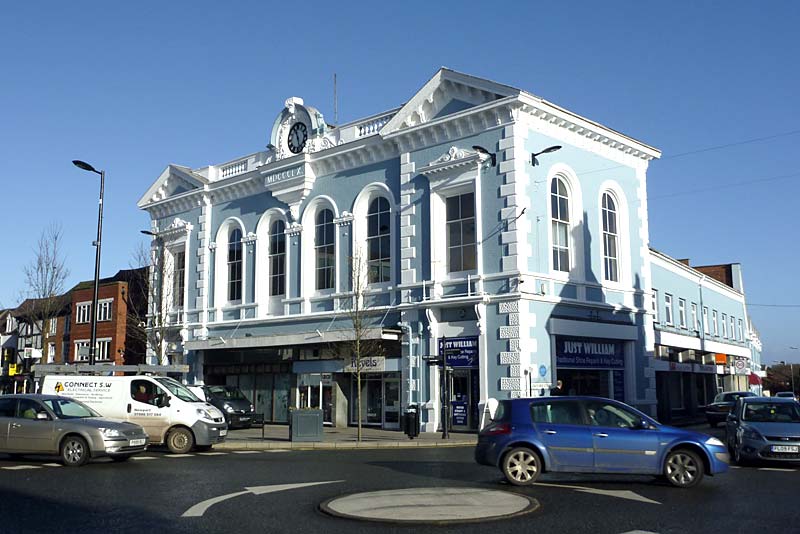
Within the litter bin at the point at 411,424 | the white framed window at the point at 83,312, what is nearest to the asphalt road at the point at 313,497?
the litter bin at the point at 411,424

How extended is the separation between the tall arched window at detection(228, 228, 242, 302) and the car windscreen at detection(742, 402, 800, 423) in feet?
81.2

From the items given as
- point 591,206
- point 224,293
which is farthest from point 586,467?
point 224,293

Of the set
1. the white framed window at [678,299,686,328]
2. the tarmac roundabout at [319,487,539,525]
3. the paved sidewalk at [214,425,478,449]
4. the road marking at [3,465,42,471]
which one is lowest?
the paved sidewalk at [214,425,478,449]

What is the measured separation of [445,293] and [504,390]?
422cm

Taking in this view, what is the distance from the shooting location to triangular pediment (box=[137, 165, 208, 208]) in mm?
38719

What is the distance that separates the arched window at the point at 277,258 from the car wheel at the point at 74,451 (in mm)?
18519

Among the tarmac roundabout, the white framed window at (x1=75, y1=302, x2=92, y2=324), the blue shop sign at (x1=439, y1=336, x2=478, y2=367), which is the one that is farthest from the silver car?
the white framed window at (x1=75, y1=302, x2=92, y2=324)

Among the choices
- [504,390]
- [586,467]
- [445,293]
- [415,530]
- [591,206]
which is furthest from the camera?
[591,206]

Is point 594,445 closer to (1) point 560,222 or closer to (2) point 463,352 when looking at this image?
(2) point 463,352

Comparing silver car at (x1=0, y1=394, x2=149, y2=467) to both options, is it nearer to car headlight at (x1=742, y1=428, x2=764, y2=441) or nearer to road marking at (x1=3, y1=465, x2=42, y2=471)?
road marking at (x1=3, y1=465, x2=42, y2=471)

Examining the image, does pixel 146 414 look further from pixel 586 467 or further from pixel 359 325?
pixel 586 467

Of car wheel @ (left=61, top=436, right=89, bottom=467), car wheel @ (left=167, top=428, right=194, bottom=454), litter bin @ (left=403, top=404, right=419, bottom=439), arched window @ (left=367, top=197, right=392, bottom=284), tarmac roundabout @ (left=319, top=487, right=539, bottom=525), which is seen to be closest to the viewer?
tarmac roundabout @ (left=319, top=487, right=539, bottom=525)

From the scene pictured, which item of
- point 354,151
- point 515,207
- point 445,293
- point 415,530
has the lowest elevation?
point 415,530

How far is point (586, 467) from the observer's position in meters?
12.6
